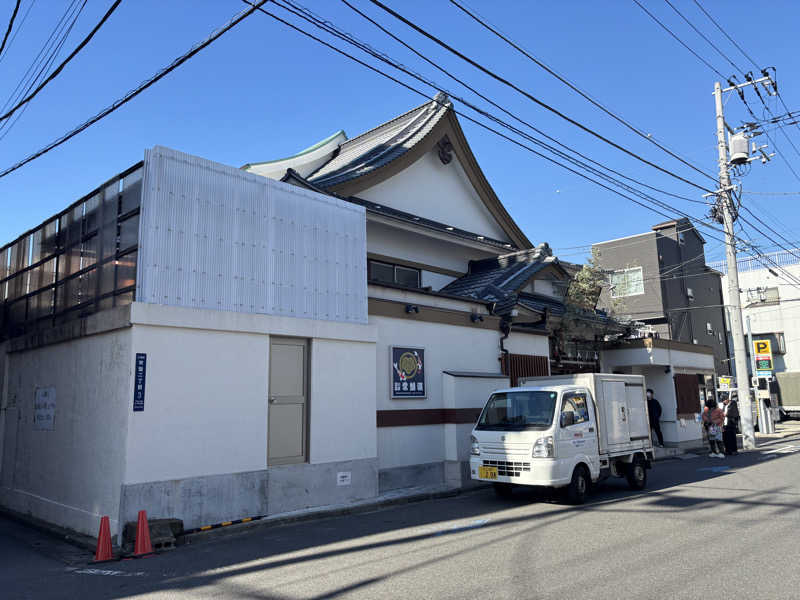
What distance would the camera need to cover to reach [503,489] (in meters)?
10.9

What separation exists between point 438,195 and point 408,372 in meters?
7.79

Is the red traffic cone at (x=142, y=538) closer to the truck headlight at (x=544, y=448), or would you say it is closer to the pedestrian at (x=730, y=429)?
the truck headlight at (x=544, y=448)

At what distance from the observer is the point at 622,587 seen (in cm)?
538

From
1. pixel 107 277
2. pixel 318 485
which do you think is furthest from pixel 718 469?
pixel 107 277

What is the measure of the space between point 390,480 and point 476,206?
36.0 ft

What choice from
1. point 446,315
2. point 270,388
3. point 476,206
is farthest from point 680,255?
point 270,388

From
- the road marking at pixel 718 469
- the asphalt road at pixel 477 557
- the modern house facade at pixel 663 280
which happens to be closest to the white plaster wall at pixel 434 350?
the asphalt road at pixel 477 557

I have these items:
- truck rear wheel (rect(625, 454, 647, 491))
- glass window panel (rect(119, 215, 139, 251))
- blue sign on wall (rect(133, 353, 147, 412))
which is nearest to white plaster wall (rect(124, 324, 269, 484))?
blue sign on wall (rect(133, 353, 147, 412))

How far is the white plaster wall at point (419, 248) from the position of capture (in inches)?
621

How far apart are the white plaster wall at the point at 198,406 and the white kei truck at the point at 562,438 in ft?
13.4

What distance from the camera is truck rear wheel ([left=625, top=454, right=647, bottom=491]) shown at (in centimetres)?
1175

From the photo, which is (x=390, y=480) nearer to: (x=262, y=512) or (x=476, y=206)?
(x=262, y=512)

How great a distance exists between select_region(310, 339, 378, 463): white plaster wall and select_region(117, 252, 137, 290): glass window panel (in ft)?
10.7

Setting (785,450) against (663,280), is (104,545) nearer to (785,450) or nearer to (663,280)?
(785,450)
